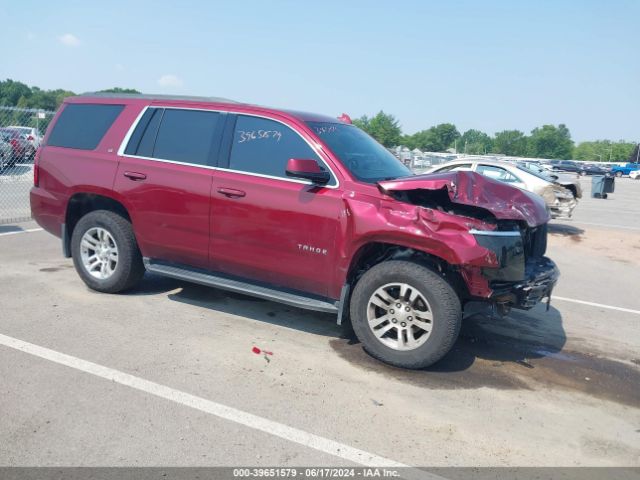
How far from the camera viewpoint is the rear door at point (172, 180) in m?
5.12

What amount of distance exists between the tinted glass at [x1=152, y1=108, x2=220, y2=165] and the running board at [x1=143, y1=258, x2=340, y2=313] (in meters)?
1.05

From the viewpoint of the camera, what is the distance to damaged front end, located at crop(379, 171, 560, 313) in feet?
13.5

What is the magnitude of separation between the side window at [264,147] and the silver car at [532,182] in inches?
298

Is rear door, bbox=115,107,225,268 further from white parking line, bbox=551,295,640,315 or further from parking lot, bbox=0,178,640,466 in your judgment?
white parking line, bbox=551,295,640,315

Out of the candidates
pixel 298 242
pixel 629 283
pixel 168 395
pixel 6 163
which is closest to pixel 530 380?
pixel 298 242

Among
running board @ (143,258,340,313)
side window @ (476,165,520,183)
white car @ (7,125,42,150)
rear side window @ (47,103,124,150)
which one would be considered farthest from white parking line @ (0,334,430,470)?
white car @ (7,125,42,150)

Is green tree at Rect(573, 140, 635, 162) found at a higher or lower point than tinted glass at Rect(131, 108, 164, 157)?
higher

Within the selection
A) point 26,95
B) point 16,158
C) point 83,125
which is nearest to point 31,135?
point 16,158

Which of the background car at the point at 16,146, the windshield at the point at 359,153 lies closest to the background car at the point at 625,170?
the background car at the point at 16,146

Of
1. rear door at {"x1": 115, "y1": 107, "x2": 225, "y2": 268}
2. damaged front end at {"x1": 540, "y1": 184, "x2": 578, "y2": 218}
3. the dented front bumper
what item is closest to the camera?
the dented front bumper

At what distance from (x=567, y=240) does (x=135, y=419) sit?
419 inches

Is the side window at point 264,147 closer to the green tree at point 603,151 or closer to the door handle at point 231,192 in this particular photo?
the door handle at point 231,192

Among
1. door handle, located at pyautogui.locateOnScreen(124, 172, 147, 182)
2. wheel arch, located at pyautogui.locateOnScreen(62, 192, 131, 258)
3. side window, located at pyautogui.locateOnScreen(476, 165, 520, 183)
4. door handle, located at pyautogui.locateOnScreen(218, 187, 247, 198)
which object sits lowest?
wheel arch, located at pyautogui.locateOnScreen(62, 192, 131, 258)

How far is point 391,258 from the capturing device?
457cm
